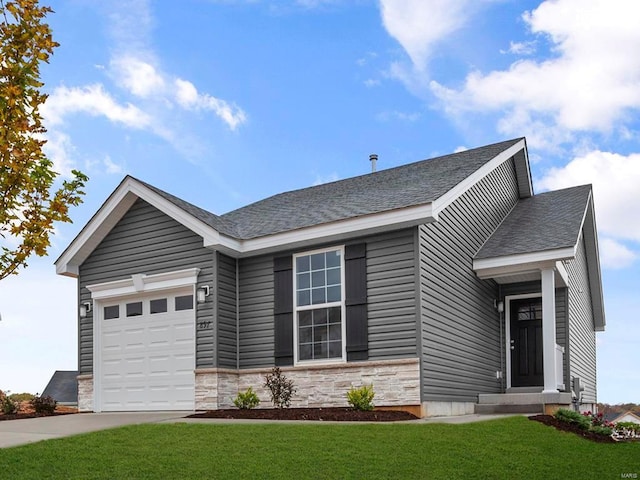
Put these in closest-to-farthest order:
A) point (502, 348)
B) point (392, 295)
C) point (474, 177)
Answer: point (392, 295) → point (474, 177) → point (502, 348)

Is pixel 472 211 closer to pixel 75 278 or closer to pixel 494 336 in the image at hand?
pixel 494 336

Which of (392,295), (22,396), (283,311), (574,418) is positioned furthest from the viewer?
(22,396)

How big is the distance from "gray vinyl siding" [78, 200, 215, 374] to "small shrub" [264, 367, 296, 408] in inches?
51.5

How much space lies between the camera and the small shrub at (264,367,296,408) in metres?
13.2

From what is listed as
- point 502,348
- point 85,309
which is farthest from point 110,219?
point 502,348

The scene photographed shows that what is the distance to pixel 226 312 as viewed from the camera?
1418cm

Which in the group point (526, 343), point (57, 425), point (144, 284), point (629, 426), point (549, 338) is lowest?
point (629, 426)

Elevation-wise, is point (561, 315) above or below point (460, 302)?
below

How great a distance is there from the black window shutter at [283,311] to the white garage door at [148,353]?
1.72 m

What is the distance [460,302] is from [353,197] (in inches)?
122

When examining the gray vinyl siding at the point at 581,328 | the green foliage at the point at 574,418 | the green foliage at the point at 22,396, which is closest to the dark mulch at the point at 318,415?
the green foliage at the point at 574,418

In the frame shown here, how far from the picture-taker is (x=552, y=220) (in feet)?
53.9

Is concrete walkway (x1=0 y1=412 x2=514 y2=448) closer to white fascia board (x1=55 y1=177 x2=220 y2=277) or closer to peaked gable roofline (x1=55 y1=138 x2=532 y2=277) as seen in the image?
peaked gable roofline (x1=55 y1=138 x2=532 y2=277)

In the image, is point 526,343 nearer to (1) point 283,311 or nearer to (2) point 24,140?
(1) point 283,311
